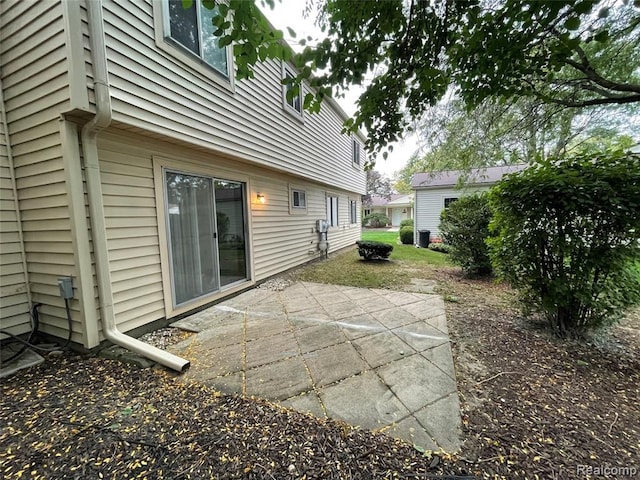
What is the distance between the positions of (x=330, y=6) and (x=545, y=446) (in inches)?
133

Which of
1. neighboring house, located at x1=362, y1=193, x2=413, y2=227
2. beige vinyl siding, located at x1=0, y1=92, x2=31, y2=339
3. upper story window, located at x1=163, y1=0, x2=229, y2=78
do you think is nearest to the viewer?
beige vinyl siding, located at x1=0, y1=92, x2=31, y2=339

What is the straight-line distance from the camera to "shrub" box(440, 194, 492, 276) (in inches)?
224

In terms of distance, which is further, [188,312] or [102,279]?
[188,312]

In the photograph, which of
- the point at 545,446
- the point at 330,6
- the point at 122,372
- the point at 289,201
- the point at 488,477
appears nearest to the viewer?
the point at 488,477

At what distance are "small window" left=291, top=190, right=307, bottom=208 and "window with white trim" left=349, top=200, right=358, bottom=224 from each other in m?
4.74

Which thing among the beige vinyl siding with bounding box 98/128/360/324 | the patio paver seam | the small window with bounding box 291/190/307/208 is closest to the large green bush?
the patio paver seam

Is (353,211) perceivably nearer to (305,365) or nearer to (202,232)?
(202,232)

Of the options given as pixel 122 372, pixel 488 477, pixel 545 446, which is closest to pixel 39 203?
pixel 122 372

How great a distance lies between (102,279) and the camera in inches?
106

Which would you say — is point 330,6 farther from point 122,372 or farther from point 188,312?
point 188,312

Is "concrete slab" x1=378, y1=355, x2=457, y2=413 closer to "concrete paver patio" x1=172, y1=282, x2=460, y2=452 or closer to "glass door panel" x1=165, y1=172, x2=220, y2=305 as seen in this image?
"concrete paver patio" x1=172, y1=282, x2=460, y2=452

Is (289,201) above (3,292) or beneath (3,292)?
above

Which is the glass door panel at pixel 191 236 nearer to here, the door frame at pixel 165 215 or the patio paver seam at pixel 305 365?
the door frame at pixel 165 215

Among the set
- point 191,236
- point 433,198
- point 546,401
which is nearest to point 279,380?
point 546,401
